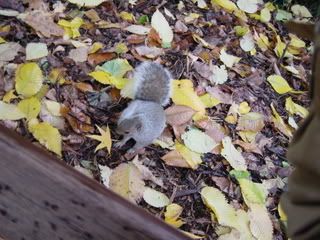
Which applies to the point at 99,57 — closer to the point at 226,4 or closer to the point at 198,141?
the point at 198,141

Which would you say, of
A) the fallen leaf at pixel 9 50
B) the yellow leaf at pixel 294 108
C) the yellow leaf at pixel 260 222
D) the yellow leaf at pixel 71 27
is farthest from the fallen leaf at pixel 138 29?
the yellow leaf at pixel 260 222

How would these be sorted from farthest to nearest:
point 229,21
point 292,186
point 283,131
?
point 229,21
point 283,131
point 292,186

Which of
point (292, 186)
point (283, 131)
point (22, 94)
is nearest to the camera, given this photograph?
point (292, 186)

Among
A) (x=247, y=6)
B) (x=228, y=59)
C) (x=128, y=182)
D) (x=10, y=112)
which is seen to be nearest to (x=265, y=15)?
(x=247, y=6)

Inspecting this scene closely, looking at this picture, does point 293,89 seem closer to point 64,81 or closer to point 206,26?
point 206,26

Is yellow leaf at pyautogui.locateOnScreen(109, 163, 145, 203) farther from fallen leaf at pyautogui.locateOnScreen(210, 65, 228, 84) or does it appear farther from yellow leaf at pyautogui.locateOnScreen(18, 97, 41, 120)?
fallen leaf at pyautogui.locateOnScreen(210, 65, 228, 84)

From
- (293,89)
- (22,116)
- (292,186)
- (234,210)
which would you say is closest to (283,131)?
(293,89)

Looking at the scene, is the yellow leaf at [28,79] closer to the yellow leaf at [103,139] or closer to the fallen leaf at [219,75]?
the yellow leaf at [103,139]
